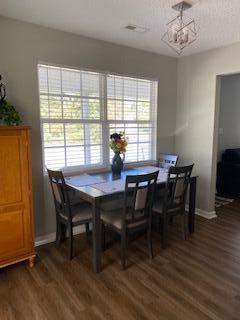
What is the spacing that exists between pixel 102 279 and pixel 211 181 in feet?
7.82

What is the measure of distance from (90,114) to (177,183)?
150cm

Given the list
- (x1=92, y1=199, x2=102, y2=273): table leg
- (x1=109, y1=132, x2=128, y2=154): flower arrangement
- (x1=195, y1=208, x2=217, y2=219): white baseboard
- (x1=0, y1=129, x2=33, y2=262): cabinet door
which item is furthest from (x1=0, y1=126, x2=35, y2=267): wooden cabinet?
(x1=195, y1=208, x2=217, y2=219): white baseboard

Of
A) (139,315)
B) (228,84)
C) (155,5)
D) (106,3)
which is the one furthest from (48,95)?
(228,84)

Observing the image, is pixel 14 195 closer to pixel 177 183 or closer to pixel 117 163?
pixel 117 163

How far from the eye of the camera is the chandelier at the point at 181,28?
231cm

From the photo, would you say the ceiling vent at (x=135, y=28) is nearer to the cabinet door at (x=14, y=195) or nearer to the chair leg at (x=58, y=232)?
the cabinet door at (x=14, y=195)

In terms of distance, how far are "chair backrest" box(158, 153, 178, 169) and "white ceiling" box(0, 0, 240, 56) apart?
5.54 ft

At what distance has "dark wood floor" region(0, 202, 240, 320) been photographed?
2027 millimetres

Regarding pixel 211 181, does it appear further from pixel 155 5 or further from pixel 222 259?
pixel 155 5

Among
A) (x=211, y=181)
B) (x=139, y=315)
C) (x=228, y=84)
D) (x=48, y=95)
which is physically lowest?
(x=139, y=315)

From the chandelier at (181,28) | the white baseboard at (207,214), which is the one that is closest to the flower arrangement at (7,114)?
the chandelier at (181,28)

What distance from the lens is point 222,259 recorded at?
2.79 metres

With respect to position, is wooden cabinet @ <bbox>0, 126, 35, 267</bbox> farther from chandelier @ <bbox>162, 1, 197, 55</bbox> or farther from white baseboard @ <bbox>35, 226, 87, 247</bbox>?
chandelier @ <bbox>162, 1, 197, 55</bbox>

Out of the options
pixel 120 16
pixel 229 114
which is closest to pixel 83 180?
pixel 120 16
